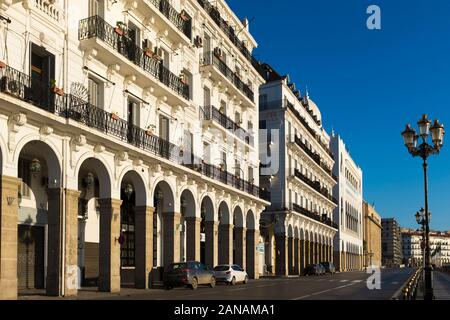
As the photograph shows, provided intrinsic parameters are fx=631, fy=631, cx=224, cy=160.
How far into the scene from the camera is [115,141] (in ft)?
83.1

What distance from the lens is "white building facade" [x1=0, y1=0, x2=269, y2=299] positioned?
21.5 m

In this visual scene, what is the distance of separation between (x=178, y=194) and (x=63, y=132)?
10.3 meters

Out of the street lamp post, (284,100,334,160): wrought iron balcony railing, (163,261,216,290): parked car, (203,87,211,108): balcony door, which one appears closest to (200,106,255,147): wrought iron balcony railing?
(203,87,211,108): balcony door

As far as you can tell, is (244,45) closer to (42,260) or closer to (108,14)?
(108,14)

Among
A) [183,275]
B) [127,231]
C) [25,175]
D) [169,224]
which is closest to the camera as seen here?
[25,175]

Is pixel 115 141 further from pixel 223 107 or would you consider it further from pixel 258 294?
pixel 223 107

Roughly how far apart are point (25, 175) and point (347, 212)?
73.5 m

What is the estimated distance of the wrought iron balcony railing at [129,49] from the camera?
24.9 metres

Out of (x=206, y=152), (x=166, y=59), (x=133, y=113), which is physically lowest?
(x=206, y=152)

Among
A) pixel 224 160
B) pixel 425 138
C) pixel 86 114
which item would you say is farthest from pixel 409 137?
pixel 224 160

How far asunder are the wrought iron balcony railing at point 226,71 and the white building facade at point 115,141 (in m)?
0.10

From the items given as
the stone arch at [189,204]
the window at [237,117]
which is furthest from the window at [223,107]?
the stone arch at [189,204]

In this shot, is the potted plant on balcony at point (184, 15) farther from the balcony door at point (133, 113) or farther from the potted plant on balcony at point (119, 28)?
the balcony door at point (133, 113)

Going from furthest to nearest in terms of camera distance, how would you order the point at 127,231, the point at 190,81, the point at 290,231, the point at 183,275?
the point at 290,231 < the point at 190,81 < the point at 127,231 < the point at 183,275
